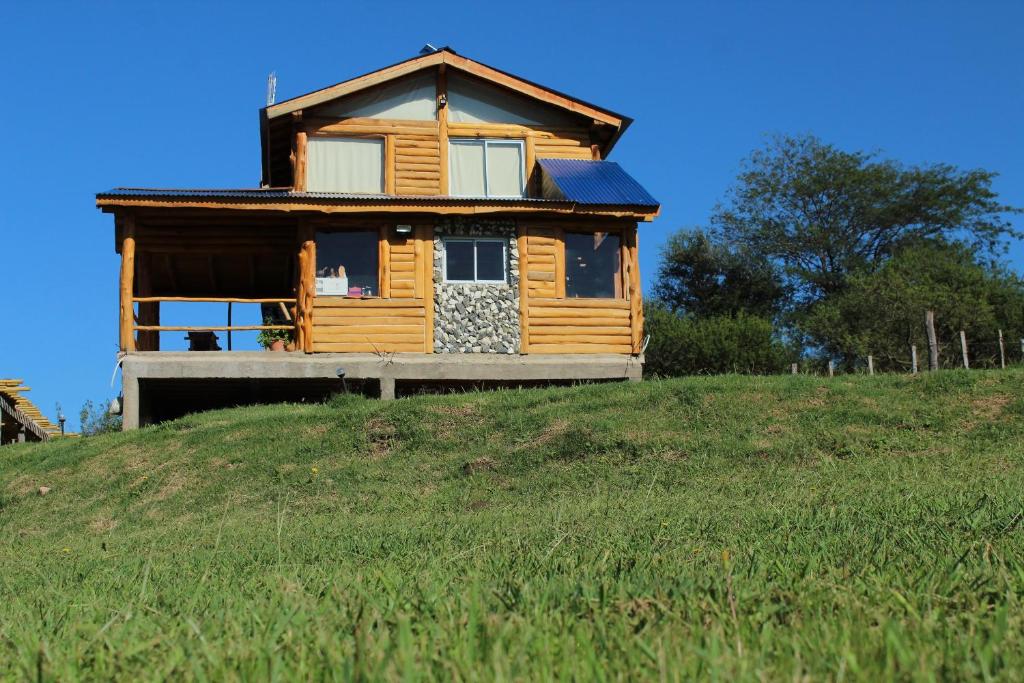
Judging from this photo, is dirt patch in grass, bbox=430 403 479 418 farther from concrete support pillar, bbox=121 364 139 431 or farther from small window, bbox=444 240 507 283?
concrete support pillar, bbox=121 364 139 431

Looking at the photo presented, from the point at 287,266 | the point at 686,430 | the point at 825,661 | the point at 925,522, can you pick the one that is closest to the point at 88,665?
the point at 825,661

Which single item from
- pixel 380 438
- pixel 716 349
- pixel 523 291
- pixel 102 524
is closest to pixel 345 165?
pixel 523 291

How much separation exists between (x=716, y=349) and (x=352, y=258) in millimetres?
17828

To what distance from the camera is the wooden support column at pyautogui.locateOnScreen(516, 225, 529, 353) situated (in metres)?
20.0

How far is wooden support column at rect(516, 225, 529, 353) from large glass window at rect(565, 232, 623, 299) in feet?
3.14

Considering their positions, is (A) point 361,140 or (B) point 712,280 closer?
(A) point 361,140

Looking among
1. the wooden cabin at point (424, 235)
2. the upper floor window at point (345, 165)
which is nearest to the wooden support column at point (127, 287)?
the wooden cabin at point (424, 235)

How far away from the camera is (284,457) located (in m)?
14.6

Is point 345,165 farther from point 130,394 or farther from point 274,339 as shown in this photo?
point 130,394

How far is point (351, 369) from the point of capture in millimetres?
19547

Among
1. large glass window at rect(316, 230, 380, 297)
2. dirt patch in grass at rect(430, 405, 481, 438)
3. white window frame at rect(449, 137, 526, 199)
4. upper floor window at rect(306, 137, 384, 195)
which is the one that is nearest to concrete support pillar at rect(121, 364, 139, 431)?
large glass window at rect(316, 230, 380, 297)

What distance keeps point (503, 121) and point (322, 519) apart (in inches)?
534

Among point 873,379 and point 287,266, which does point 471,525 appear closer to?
point 873,379

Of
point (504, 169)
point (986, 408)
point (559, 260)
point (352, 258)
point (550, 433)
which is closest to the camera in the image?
point (986, 408)
